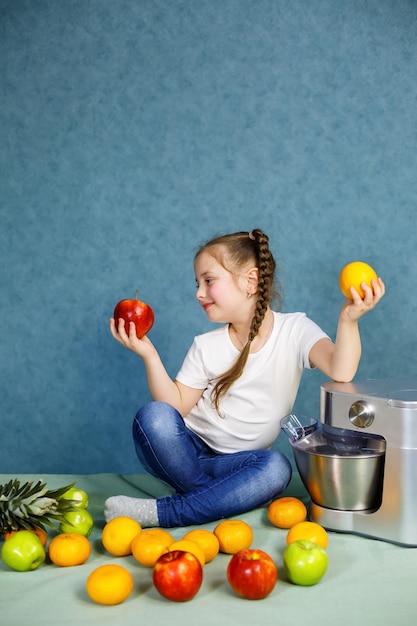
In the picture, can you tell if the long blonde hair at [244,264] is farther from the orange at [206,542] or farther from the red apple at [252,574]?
the red apple at [252,574]

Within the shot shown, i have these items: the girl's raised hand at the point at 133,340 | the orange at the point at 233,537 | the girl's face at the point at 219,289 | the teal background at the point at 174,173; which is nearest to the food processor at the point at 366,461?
the orange at the point at 233,537

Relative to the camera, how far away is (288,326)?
1.76 metres

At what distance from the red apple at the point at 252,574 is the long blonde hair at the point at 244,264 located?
1.95ft

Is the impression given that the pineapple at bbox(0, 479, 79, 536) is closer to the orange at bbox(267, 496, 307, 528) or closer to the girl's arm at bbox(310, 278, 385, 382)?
the orange at bbox(267, 496, 307, 528)

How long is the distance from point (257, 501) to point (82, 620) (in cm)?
58

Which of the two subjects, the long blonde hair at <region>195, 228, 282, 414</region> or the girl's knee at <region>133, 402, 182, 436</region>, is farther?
the long blonde hair at <region>195, 228, 282, 414</region>

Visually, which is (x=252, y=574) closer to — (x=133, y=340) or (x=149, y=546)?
(x=149, y=546)

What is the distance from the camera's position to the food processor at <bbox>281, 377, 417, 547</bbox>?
140 centimetres

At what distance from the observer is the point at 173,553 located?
117 centimetres

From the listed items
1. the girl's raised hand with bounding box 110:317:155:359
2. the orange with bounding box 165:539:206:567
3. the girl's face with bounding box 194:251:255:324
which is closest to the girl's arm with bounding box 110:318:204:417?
the girl's raised hand with bounding box 110:317:155:359

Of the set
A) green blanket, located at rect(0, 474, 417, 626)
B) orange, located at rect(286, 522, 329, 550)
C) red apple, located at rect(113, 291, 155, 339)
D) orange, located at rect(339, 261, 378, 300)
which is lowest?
green blanket, located at rect(0, 474, 417, 626)

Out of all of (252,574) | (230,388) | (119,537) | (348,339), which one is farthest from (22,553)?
(348,339)

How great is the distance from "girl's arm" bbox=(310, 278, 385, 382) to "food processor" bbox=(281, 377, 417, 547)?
0.04 m

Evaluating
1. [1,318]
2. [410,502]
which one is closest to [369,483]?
[410,502]
